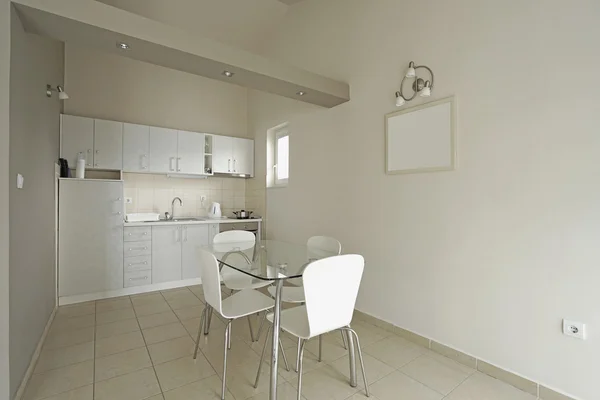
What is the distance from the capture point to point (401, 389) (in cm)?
190

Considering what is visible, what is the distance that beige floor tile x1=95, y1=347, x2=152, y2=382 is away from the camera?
2.04 meters

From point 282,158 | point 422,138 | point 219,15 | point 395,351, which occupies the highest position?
point 219,15

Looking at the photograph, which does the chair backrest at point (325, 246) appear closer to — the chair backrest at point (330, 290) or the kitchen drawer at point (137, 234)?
the chair backrest at point (330, 290)

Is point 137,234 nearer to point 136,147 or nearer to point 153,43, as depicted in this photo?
point 136,147

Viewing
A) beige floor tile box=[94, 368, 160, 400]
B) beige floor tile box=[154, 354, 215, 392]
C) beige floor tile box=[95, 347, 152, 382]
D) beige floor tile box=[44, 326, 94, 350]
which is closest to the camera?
beige floor tile box=[94, 368, 160, 400]

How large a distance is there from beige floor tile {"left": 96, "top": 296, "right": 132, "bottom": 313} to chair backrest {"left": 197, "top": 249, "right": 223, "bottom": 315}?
1989 millimetres

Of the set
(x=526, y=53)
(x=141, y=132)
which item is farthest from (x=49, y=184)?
(x=526, y=53)

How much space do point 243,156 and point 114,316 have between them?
2.79m

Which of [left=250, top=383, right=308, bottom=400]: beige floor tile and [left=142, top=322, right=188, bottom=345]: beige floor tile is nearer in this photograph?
[left=250, top=383, right=308, bottom=400]: beige floor tile

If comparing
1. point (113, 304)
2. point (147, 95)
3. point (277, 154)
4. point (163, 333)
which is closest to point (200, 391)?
point (163, 333)

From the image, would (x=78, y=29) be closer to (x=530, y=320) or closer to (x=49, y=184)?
(x=49, y=184)

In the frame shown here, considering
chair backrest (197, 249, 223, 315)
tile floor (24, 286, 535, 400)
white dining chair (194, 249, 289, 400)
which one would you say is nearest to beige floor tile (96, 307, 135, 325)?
tile floor (24, 286, 535, 400)

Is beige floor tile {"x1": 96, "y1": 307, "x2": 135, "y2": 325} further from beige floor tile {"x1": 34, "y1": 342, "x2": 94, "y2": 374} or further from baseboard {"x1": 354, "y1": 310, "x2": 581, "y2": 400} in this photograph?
baseboard {"x1": 354, "y1": 310, "x2": 581, "y2": 400}

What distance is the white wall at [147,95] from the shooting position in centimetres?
392
